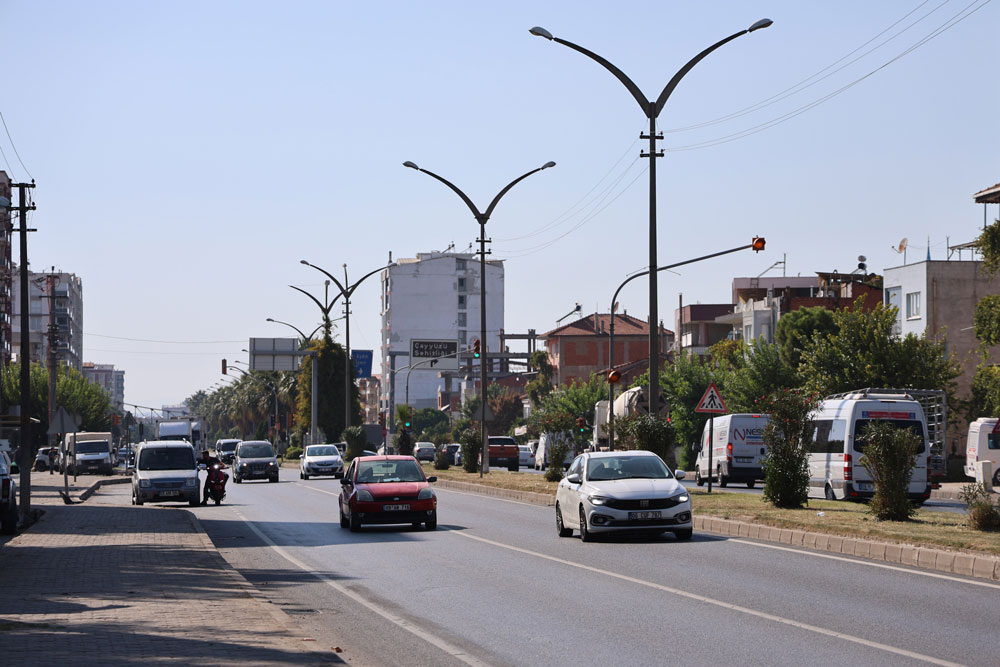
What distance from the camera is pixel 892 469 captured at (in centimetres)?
2273

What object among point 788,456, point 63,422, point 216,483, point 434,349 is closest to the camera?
point 788,456

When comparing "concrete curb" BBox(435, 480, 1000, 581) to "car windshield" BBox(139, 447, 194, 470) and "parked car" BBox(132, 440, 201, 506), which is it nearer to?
"parked car" BBox(132, 440, 201, 506)

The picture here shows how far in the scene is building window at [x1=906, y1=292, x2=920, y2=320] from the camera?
7194 cm

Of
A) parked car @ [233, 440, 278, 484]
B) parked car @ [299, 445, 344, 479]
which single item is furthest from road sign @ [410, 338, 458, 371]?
parked car @ [233, 440, 278, 484]

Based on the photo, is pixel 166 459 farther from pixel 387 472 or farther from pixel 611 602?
pixel 611 602

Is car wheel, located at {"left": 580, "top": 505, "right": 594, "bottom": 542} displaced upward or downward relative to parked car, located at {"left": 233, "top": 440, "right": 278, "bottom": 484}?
upward

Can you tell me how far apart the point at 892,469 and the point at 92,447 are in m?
59.4

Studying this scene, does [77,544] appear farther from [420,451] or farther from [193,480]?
[420,451]

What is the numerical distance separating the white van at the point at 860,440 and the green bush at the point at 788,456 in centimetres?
416

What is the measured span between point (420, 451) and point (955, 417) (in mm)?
39543

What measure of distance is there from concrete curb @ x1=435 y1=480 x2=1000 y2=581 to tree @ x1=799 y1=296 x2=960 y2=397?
109ft

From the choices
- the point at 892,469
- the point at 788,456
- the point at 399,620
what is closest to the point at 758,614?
the point at 399,620

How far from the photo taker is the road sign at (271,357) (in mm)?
103625

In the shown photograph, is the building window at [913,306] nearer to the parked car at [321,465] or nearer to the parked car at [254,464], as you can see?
the parked car at [321,465]
